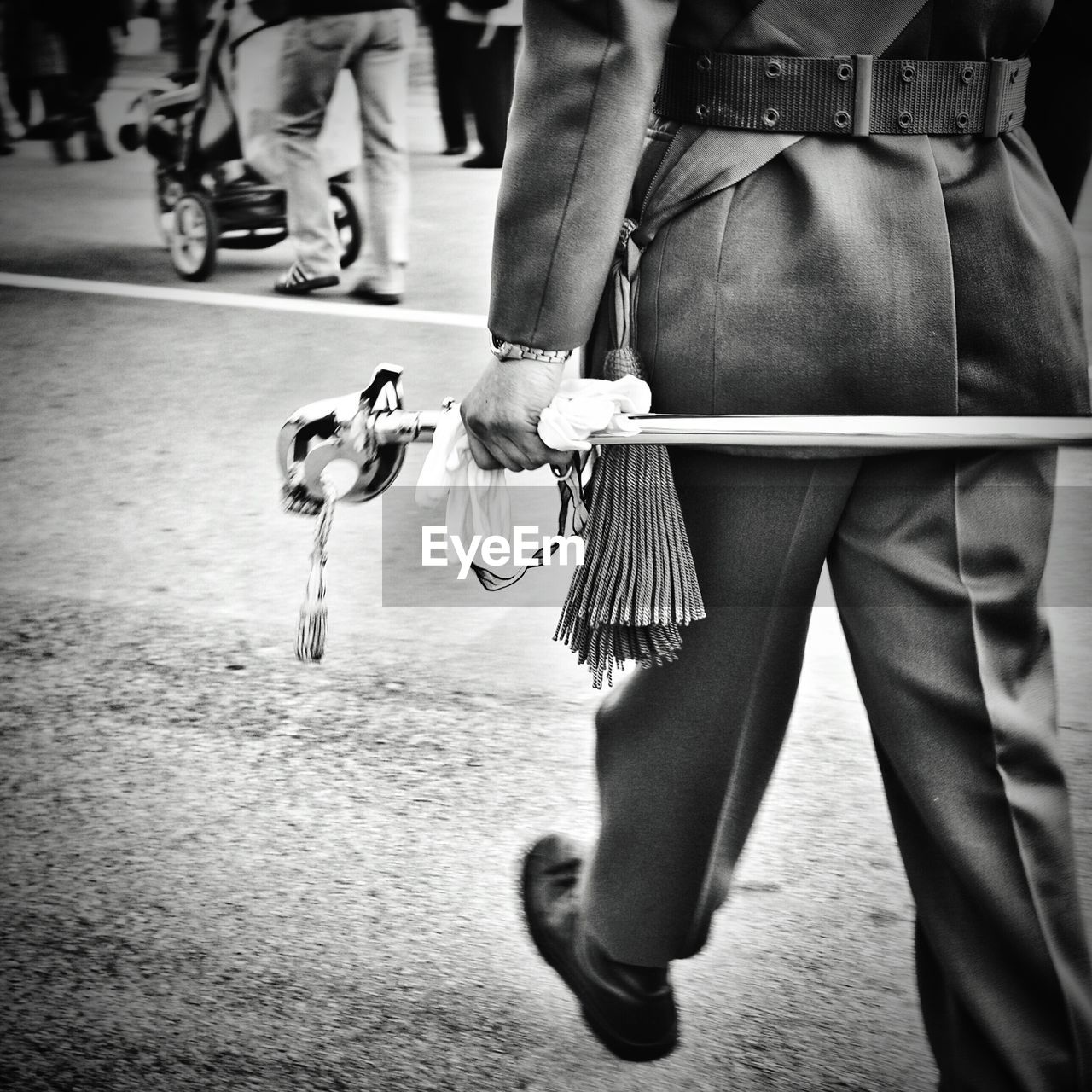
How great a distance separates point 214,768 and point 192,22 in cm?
637

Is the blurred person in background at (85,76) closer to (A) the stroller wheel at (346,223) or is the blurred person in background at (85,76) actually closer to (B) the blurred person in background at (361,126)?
(B) the blurred person in background at (361,126)

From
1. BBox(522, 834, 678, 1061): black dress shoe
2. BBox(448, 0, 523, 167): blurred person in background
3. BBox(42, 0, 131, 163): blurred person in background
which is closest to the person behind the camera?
BBox(522, 834, 678, 1061): black dress shoe

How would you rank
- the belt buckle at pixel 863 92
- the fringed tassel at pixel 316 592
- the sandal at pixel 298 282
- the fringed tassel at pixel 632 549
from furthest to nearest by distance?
the sandal at pixel 298 282 < the fringed tassel at pixel 316 592 < the fringed tassel at pixel 632 549 < the belt buckle at pixel 863 92

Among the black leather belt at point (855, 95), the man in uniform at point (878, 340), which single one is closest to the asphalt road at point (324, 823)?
the man in uniform at point (878, 340)

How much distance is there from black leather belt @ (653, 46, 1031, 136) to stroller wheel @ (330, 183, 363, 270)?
473 centimetres

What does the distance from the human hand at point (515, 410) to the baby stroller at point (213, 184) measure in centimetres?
470

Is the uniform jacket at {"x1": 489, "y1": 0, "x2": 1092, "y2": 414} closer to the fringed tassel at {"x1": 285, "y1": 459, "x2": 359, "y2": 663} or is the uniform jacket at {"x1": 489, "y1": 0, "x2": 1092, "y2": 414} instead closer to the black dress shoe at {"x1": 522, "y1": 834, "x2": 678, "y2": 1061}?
the fringed tassel at {"x1": 285, "y1": 459, "x2": 359, "y2": 663}

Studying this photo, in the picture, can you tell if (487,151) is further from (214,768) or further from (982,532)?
(982,532)

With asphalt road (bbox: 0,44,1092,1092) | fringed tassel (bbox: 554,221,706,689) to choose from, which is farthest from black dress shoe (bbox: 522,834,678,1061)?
fringed tassel (bbox: 554,221,706,689)

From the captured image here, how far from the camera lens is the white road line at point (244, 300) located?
19.1ft

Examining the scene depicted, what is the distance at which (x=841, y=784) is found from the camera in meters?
2.81

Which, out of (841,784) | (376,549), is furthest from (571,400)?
(376,549)

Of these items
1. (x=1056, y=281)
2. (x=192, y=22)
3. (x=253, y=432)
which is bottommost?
(x=253, y=432)

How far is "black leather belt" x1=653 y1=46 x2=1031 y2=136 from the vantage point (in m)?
1.60
